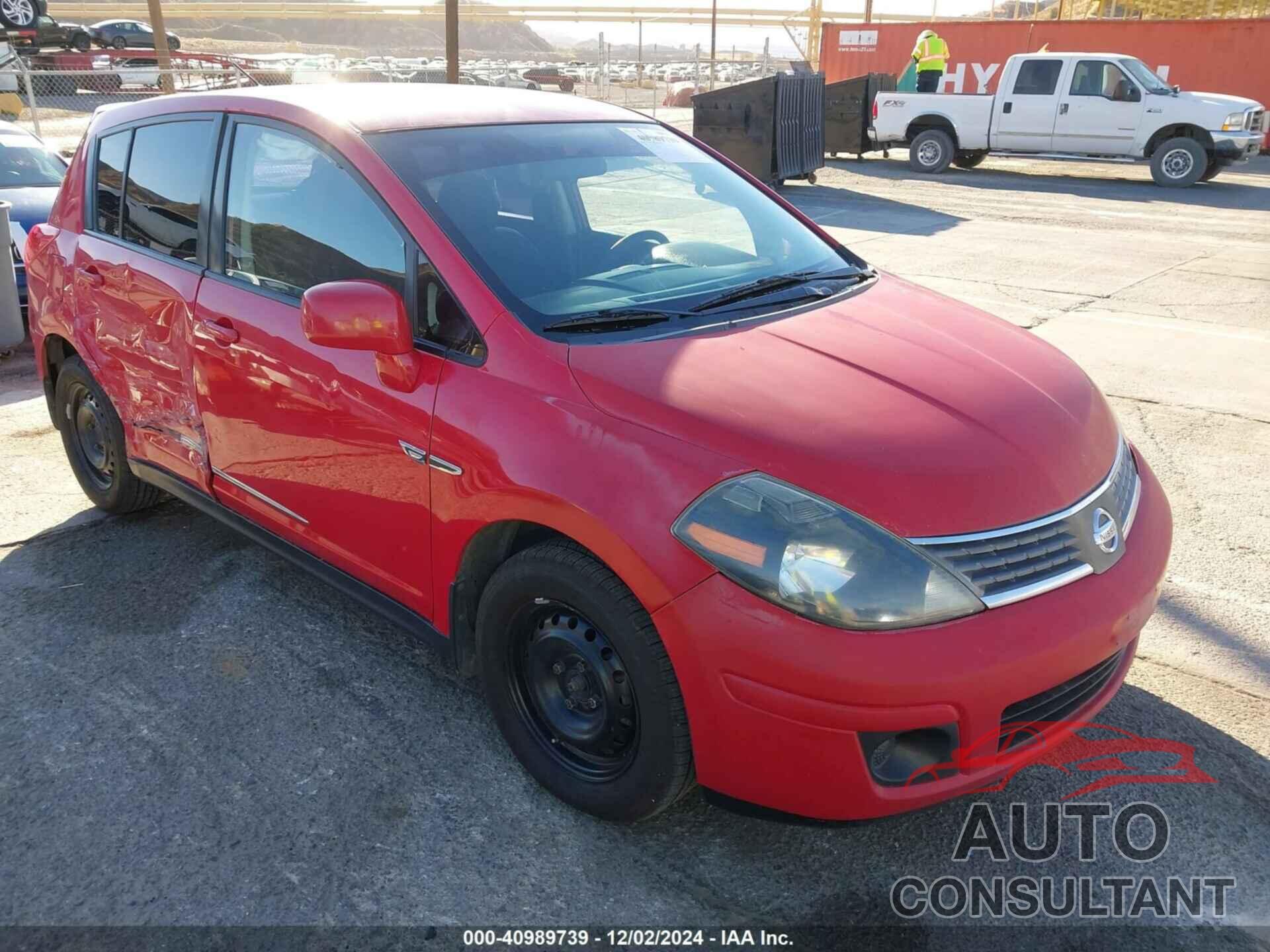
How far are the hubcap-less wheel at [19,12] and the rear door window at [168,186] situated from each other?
1001 inches

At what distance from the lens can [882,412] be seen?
2.49 meters

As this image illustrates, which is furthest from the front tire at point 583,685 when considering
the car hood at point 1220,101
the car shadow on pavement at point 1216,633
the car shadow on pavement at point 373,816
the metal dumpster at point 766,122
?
the car hood at point 1220,101

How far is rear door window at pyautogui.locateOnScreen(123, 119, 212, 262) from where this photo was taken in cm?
363

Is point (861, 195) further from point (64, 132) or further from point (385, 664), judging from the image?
point (64, 132)

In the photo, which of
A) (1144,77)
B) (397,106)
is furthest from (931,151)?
(397,106)

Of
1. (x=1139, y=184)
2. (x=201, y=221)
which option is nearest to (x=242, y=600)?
(x=201, y=221)

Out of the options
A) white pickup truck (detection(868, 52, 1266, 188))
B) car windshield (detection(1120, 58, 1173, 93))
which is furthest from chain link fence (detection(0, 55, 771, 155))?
car windshield (detection(1120, 58, 1173, 93))

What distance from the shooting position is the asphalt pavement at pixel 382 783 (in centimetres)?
246

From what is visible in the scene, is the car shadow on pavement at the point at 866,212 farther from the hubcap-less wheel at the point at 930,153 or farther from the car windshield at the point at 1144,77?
the car windshield at the point at 1144,77

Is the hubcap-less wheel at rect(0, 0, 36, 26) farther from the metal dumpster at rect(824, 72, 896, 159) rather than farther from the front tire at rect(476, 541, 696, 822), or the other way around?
the front tire at rect(476, 541, 696, 822)

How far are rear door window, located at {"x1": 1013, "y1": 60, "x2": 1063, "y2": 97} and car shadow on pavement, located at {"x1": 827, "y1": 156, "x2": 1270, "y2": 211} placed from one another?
144 centimetres

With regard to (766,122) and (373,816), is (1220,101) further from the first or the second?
(373,816)

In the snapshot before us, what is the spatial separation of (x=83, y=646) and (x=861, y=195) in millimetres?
14369

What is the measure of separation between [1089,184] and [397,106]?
1640cm
